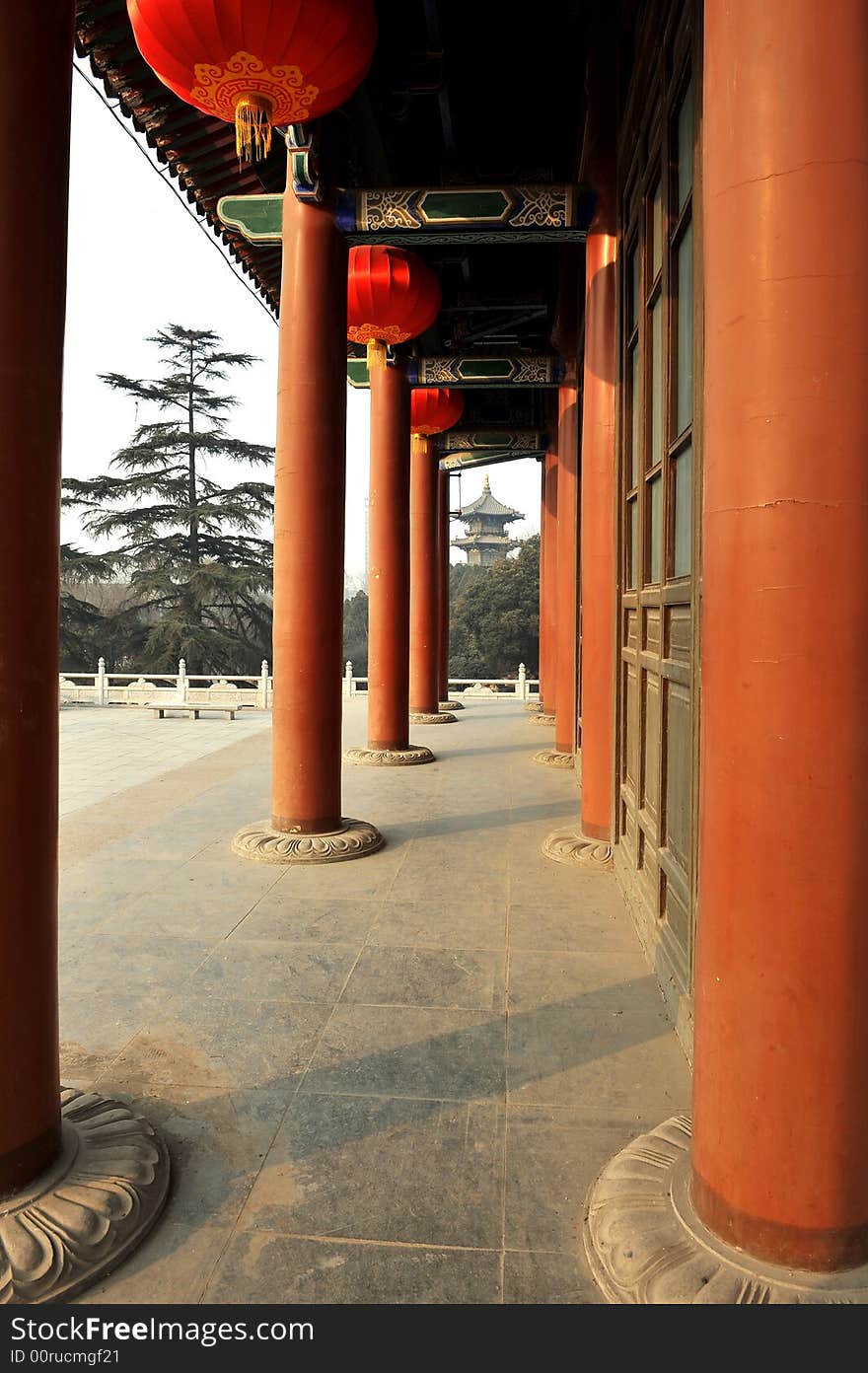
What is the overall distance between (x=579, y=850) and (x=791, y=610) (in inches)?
158

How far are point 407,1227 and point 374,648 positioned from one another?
25.1 feet

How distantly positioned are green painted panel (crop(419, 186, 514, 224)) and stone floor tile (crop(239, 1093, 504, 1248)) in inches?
202

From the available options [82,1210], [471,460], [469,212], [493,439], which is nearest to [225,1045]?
[82,1210]

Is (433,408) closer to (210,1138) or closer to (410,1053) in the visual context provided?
(410,1053)

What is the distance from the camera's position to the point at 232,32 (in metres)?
3.33

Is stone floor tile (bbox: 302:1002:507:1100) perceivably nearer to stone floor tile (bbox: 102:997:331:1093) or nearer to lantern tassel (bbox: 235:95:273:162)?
stone floor tile (bbox: 102:997:331:1093)

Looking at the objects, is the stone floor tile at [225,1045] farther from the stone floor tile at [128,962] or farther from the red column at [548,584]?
the red column at [548,584]

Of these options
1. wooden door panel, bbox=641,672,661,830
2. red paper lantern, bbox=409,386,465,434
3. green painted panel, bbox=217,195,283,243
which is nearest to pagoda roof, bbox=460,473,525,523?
red paper lantern, bbox=409,386,465,434

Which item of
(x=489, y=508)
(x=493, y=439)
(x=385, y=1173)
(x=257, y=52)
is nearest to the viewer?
(x=385, y=1173)

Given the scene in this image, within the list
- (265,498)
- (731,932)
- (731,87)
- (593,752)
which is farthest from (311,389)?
(265,498)

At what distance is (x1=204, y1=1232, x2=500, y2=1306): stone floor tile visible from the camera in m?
1.89

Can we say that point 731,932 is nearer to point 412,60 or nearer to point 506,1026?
point 506,1026

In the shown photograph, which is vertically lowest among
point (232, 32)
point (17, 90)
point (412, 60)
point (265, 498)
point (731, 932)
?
point (731, 932)

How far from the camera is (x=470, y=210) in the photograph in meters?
5.49
